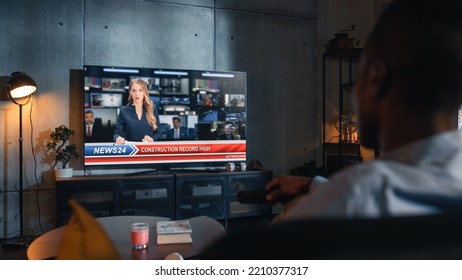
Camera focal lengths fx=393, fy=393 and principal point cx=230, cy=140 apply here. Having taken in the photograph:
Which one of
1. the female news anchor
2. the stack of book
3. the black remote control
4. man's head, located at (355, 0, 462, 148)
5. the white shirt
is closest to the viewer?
the white shirt

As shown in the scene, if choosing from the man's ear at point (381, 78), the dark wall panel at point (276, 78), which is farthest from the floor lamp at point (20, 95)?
the man's ear at point (381, 78)

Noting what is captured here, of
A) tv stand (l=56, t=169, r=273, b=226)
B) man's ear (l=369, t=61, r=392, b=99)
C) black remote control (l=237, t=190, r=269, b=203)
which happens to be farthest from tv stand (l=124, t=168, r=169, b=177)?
man's ear (l=369, t=61, r=392, b=99)

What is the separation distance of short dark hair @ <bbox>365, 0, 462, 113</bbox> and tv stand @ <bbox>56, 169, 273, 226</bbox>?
333 centimetres

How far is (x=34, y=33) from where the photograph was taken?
3840mm

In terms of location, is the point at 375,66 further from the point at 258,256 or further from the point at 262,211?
the point at 262,211

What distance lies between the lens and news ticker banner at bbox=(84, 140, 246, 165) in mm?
3859

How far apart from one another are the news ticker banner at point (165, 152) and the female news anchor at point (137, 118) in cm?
7

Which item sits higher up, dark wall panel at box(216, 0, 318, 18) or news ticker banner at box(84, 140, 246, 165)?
dark wall panel at box(216, 0, 318, 18)

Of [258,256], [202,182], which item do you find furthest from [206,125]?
[258,256]

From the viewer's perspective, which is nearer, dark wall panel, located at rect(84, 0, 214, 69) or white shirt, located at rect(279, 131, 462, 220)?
white shirt, located at rect(279, 131, 462, 220)

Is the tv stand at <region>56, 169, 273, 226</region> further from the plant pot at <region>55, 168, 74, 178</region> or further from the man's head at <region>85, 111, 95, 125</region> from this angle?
the man's head at <region>85, 111, 95, 125</region>

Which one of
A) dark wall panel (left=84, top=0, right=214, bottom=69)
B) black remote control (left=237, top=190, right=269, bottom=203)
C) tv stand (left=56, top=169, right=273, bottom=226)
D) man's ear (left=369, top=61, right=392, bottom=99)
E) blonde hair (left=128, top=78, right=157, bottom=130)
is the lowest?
tv stand (left=56, top=169, right=273, bottom=226)

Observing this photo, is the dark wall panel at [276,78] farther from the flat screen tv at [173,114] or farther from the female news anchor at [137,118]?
the female news anchor at [137,118]
